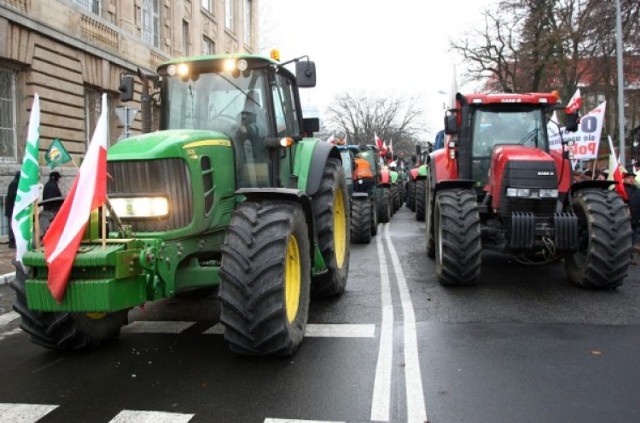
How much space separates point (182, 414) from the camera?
3.72 meters

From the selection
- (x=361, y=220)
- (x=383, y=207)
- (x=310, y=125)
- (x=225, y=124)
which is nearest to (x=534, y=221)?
(x=310, y=125)

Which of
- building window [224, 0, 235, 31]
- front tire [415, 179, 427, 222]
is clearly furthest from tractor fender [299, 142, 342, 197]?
building window [224, 0, 235, 31]

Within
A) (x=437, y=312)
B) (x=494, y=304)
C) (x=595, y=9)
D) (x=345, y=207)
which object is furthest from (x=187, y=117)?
(x=595, y=9)

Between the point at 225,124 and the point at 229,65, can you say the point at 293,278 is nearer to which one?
the point at 225,124

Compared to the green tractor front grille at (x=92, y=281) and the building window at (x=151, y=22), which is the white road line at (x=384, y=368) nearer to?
the green tractor front grille at (x=92, y=281)

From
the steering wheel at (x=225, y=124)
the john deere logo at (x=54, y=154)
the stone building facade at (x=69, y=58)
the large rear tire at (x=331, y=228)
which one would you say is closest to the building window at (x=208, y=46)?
the stone building facade at (x=69, y=58)

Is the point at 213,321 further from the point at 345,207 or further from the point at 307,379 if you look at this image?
the point at 345,207

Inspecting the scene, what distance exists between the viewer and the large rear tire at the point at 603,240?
6695mm

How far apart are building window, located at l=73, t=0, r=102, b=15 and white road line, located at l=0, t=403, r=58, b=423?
1479cm

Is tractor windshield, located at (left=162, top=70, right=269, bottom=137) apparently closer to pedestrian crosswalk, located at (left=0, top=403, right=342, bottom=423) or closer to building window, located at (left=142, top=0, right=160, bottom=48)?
pedestrian crosswalk, located at (left=0, top=403, right=342, bottom=423)

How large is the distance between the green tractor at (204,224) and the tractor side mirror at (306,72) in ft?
0.03

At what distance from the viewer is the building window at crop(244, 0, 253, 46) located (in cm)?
3391

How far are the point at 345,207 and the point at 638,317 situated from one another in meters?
3.58

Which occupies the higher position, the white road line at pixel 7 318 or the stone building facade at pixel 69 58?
the stone building facade at pixel 69 58
